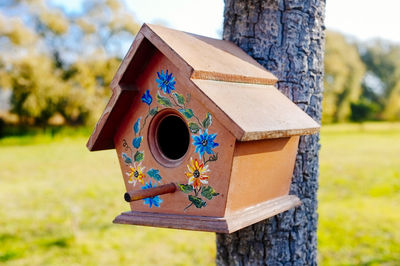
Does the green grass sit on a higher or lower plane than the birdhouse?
higher

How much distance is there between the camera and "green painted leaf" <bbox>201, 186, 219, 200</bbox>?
1.81 metres

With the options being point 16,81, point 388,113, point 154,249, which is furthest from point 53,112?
point 388,113

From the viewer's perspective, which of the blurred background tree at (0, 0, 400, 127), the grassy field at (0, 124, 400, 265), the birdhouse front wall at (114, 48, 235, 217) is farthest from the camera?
the blurred background tree at (0, 0, 400, 127)

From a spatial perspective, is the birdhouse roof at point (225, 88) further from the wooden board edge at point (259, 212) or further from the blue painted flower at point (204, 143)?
the wooden board edge at point (259, 212)

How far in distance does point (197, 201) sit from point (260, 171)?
33 cm

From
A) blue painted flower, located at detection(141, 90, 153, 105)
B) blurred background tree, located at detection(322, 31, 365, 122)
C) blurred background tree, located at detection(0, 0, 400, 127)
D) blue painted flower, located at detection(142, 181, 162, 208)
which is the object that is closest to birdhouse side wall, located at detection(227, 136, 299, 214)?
blue painted flower, located at detection(142, 181, 162, 208)

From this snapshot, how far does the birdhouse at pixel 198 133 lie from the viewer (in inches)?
69.0

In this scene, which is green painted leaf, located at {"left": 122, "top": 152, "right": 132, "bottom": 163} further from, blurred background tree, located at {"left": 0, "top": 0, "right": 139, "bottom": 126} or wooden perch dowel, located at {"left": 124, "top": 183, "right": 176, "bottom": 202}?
blurred background tree, located at {"left": 0, "top": 0, "right": 139, "bottom": 126}

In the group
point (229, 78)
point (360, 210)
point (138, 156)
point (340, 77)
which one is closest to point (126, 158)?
point (138, 156)

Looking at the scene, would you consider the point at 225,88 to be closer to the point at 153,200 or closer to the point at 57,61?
the point at 153,200

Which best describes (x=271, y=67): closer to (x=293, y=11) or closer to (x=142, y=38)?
(x=293, y=11)

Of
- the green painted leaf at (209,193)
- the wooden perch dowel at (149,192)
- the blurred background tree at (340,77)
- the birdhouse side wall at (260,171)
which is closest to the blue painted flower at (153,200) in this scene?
the wooden perch dowel at (149,192)

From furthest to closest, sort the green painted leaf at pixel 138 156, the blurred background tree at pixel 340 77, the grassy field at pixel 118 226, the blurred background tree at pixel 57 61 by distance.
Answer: the blurred background tree at pixel 340 77, the blurred background tree at pixel 57 61, the grassy field at pixel 118 226, the green painted leaf at pixel 138 156

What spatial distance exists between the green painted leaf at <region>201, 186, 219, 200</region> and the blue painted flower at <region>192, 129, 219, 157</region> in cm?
15
